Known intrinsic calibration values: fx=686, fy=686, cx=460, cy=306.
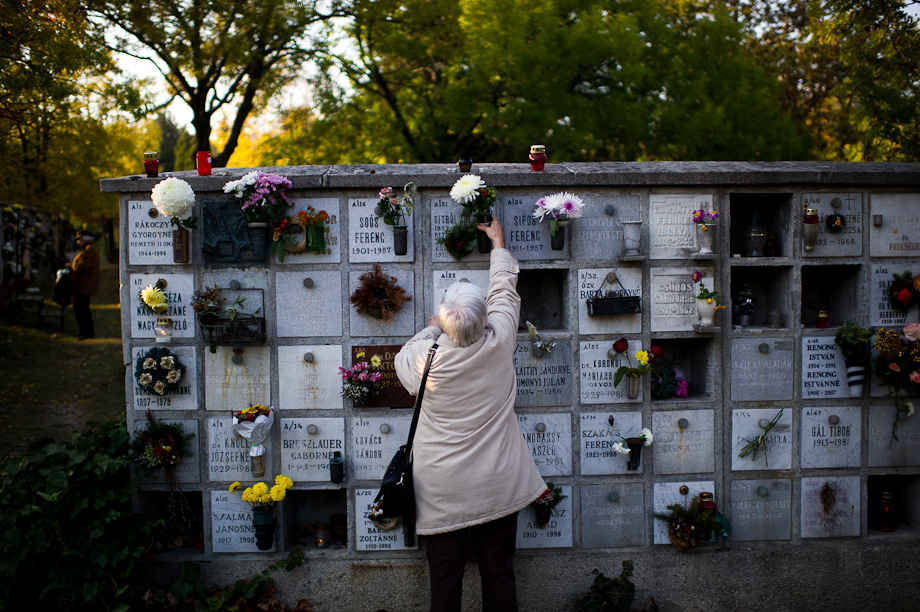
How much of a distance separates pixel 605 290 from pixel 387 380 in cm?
158

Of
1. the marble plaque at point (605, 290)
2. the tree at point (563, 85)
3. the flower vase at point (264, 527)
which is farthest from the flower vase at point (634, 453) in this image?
the tree at point (563, 85)

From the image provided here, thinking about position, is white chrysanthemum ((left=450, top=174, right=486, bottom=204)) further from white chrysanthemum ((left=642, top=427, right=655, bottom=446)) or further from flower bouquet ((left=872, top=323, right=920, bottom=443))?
flower bouquet ((left=872, top=323, right=920, bottom=443))

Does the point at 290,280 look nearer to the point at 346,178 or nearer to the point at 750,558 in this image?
the point at 346,178

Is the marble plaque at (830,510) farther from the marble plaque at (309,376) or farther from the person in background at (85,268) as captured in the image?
the person in background at (85,268)

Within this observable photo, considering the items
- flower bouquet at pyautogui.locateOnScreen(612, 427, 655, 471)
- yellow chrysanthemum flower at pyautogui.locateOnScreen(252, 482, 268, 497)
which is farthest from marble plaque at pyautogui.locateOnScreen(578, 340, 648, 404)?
yellow chrysanthemum flower at pyautogui.locateOnScreen(252, 482, 268, 497)

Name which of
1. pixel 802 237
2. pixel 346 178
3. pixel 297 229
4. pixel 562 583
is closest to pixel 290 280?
pixel 297 229

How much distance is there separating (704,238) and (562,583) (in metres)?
2.47

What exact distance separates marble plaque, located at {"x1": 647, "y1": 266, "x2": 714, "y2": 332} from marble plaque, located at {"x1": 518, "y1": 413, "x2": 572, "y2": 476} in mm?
907

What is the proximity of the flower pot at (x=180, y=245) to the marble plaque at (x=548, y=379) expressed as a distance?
89.0 inches

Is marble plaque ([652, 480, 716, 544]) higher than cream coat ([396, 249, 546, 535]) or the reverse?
the reverse

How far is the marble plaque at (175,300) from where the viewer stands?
14.9 feet

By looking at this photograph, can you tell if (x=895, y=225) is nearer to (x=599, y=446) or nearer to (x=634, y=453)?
(x=634, y=453)

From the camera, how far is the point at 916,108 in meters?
7.51

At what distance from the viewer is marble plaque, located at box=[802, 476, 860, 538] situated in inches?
185
